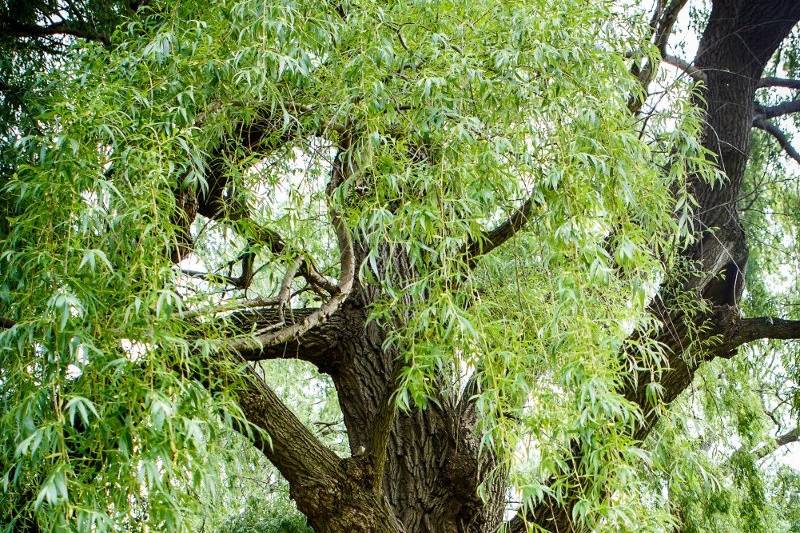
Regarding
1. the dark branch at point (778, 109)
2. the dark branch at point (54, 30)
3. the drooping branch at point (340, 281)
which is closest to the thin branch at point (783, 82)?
the dark branch at point (778, 109)

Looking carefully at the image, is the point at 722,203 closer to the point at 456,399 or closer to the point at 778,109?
the point at 778,109

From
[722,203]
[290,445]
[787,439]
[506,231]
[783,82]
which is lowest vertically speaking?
[787,439]

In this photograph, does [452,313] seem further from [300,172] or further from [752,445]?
→ [752,445]

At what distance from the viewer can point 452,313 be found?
1.91 meters

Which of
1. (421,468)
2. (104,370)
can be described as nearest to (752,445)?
(421,468)

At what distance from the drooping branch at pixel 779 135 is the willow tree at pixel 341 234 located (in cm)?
100

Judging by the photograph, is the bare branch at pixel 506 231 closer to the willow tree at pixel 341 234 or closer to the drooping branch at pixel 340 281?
the willow tree at pixel 341 234

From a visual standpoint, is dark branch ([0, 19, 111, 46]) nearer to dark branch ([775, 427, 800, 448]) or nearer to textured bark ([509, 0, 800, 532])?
textured bark ([509, 0, 800, 532])

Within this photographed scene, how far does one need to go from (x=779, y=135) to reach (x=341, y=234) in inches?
91.7

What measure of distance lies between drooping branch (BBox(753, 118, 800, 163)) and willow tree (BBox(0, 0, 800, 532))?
3.27 ft

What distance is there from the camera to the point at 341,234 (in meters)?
2.63

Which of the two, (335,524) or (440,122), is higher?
(440,122)

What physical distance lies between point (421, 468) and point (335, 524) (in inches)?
21.4

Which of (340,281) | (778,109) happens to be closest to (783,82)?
(778,109)
